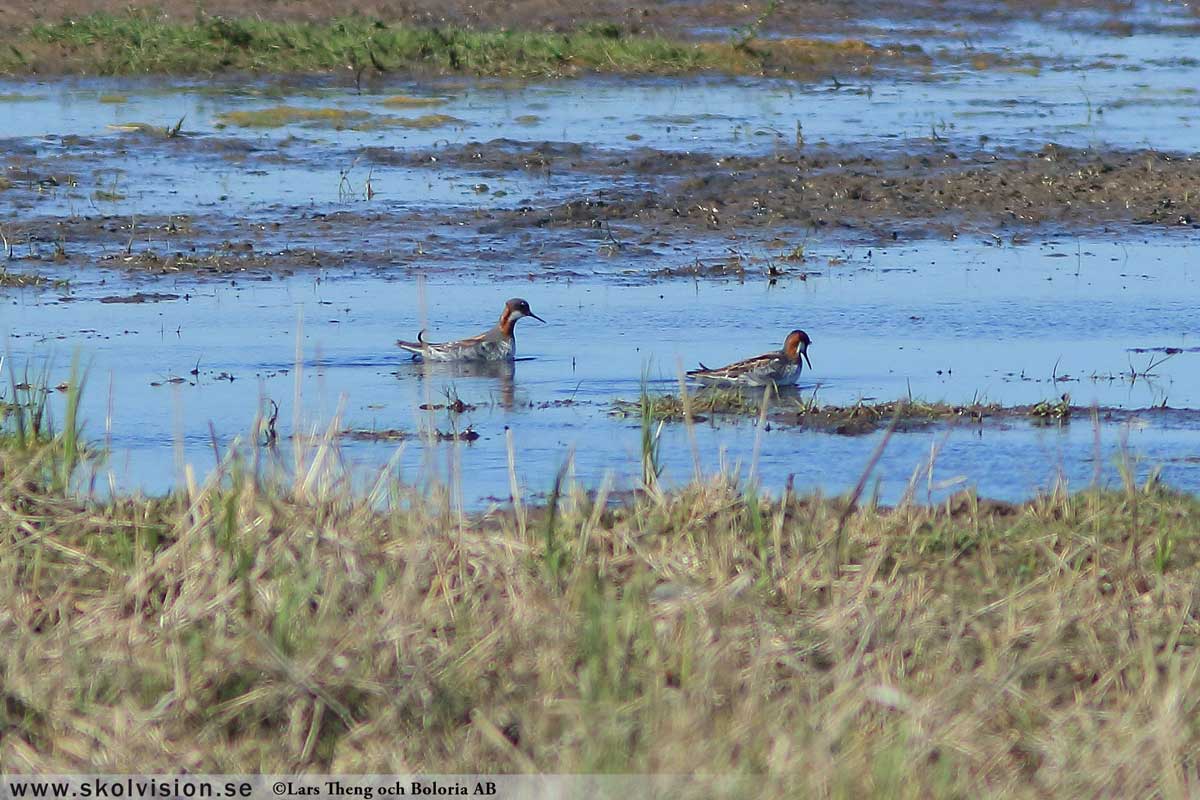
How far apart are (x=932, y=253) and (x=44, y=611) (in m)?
8.83

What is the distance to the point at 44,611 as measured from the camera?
17.9 feet

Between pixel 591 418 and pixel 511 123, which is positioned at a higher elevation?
pixel 511 123

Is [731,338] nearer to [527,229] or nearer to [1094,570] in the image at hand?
[527,229]

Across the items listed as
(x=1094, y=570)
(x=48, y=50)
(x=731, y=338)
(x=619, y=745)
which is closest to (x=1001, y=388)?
(x=731, y=338)

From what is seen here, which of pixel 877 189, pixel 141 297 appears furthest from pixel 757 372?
pixel 877 189

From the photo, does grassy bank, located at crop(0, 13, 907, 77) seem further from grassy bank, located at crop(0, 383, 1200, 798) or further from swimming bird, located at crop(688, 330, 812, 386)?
grassy bank, located at crop(0, 383, 1200, 798)

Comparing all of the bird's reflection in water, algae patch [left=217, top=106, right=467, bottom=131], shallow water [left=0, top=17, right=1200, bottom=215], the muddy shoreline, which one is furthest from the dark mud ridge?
the bird's reflection in water

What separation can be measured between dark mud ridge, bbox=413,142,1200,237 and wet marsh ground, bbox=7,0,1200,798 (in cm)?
6

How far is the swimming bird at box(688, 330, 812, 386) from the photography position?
9.67 meters

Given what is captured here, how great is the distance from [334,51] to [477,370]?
39.0ft

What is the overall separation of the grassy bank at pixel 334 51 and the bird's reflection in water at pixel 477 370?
11333 mm

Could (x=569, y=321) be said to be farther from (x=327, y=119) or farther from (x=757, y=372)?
(x=327, y=119)

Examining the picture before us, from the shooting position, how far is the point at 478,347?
10.4 meters

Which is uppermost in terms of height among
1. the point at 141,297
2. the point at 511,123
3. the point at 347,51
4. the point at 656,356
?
the point at 347,51
